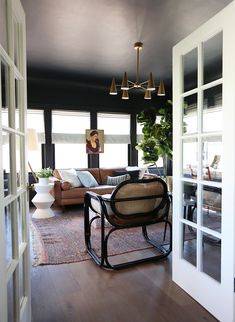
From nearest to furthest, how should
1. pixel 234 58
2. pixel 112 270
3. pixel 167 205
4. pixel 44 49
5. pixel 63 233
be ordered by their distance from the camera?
1. pixel 234 58
2. pixel 112 270
3. pixel 167 205
4. pixel 63 233
5. pixel 44 49

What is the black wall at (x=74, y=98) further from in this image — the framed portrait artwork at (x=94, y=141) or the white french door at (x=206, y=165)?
the white french door at (x=206, y=165)

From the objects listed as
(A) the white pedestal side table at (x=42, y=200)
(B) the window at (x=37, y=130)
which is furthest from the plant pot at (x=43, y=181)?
(B) the window at (x=37, y=130)

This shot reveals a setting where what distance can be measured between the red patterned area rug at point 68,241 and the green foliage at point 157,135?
58.0 inches

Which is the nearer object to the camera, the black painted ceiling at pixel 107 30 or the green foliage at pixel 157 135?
the black painted ceiling at pixel 107 30

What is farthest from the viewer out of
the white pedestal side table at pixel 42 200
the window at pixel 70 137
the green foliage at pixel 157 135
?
the window at pixel 70 137

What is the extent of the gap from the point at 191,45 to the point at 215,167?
0.99 metres

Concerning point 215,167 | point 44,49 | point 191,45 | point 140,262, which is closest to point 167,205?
point 140,262

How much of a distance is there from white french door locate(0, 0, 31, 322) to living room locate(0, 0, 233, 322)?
2 cm

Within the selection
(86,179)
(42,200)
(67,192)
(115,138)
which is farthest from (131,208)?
(115,138)

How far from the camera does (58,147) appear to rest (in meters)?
6.09

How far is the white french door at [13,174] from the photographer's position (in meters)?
1.13

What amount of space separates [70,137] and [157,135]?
240 centimetres

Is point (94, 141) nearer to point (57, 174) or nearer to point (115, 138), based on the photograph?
point (115, 138)

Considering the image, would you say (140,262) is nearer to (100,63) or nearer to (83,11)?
(83,11)
